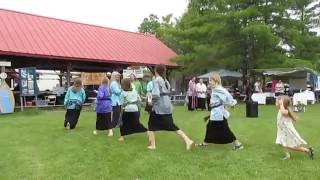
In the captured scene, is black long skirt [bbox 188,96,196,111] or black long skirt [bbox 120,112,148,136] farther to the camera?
black long skirt [bbox 188,96,196,111]

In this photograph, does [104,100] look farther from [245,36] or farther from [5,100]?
[245,36]

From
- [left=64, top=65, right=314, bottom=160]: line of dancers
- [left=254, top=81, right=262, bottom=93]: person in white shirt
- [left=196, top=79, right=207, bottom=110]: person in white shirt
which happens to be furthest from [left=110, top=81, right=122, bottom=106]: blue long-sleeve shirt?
[left=254, top=81, right=262, bottom=93]: person in white shirt

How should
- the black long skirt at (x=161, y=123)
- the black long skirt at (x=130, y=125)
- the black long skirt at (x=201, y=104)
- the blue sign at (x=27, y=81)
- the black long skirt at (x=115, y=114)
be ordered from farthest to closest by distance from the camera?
the black long skirt at (x=201, y=104), the blue sign at (x=27, y=81), the black long skirt at (x=115, y=114), the black long skirt at (x=130, y=125), the black long skirt at (x=161, y=123)

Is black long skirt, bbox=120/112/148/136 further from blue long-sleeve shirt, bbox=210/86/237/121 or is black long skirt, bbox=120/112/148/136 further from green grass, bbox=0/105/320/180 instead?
blue long-sleeve shirt, bbox=210/86/237/121

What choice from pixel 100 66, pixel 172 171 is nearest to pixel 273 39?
pixel 100 66

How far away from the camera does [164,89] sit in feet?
34.6

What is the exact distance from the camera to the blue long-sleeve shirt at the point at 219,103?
10.5 metres

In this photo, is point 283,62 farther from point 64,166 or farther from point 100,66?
point 64,166

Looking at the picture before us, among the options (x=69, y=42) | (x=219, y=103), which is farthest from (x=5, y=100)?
(x=219, y=103)

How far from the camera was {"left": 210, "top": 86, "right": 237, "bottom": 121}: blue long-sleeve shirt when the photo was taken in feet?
34.3

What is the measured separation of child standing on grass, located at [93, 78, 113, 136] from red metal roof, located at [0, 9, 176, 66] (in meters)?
12.4

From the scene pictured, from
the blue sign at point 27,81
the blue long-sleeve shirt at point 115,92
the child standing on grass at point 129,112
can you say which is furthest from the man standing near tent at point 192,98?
the child standing on grass at point 129,112

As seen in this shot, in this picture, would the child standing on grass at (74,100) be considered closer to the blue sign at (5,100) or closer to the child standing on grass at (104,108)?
the child standing on grass at (104,108)

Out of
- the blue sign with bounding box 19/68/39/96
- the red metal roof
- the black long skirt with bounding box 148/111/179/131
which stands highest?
the red metal roof
